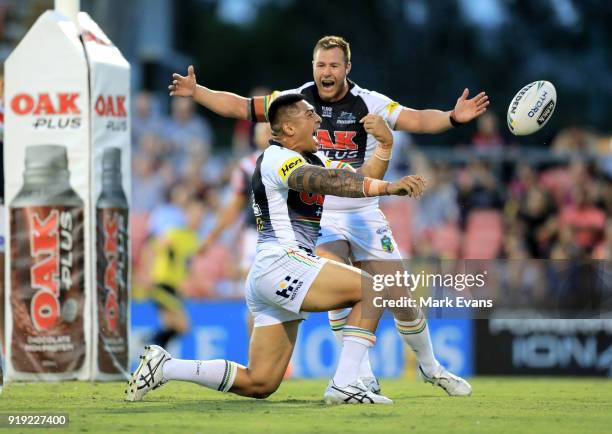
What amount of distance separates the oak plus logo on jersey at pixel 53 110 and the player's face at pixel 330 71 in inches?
89.1

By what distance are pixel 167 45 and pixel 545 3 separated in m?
7.51

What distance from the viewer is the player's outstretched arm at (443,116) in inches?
392

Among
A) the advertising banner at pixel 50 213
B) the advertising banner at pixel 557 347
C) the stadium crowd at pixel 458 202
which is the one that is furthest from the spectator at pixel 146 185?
the advertising banner at pixel 50 213

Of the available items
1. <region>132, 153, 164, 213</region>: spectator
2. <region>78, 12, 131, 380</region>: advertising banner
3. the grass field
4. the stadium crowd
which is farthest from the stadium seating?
<region>78, 12, 131, 380</region>: advertising banner

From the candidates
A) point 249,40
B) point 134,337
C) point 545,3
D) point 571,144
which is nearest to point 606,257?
point 571,144

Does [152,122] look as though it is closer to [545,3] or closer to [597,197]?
[597,197]

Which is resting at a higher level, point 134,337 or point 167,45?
point 167,45

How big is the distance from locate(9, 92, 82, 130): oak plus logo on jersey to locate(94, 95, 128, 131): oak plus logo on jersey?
0.57 ft

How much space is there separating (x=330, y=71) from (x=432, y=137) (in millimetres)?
13137

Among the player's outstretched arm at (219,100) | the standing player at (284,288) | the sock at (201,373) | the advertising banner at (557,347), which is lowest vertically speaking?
the advertising banner at (557,347)

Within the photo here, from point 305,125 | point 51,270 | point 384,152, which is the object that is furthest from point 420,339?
point 51,270

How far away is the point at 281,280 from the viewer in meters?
8.97

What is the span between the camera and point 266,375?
9.15m

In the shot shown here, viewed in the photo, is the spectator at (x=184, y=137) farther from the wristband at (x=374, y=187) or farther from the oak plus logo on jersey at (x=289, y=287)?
the wristband at (x=374, y=187)
